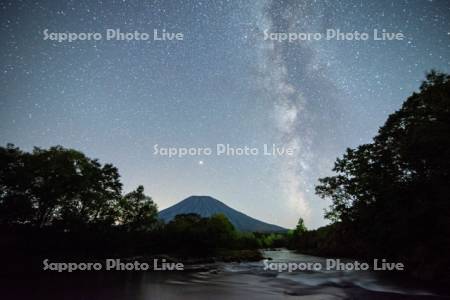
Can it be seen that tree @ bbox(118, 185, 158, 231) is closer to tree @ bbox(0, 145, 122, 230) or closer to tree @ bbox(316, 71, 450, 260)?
tree @ bbox(0, 145, 122, 230)

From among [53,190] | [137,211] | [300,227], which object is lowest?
[300,227]

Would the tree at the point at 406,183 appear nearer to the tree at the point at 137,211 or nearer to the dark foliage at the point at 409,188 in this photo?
the dark foliage at the point at 409,188

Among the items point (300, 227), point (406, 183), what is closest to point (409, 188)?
point (406, 183)

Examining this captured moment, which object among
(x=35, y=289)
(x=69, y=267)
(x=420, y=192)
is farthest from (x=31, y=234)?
(x=420, y=192)

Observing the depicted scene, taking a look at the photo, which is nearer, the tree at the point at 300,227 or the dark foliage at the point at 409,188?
the dark foliage at the point at 409,188

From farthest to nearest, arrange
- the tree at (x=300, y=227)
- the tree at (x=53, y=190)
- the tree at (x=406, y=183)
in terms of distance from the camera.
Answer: the tree at (x=300, y=227), the tree at (x=53, y=190), the tree at (x=406, y=183)

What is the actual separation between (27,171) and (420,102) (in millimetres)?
39234

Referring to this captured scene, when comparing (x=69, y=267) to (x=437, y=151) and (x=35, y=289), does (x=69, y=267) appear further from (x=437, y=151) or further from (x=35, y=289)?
(x=437, y=151)

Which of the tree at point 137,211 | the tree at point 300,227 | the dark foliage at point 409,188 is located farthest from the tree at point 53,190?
the tree at point 300,227

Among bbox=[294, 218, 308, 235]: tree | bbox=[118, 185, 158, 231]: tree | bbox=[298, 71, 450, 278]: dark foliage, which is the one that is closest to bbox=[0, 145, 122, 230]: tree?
bbox=[118, 185, 158, 231]: tree

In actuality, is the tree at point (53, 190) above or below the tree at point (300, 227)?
above

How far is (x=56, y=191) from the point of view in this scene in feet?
111

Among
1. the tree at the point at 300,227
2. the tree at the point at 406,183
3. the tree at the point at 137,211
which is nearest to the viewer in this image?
the tree at the point at 406,183

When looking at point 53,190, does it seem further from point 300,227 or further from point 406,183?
point 300,227
